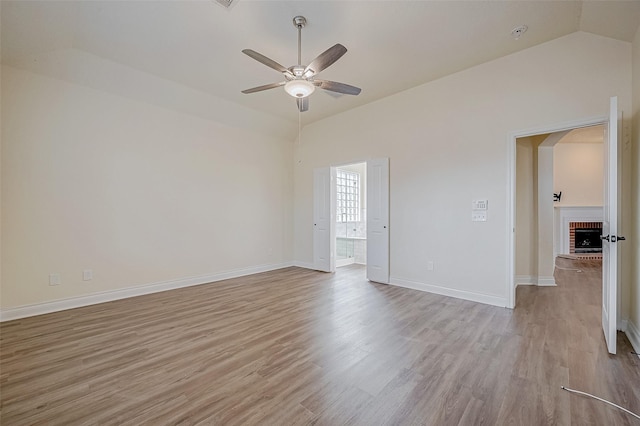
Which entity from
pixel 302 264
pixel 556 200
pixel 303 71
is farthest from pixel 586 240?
pixel 303 71

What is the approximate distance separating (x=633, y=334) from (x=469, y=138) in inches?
105

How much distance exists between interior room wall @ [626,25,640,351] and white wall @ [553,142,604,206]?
5668mm

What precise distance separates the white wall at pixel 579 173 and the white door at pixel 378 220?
19.3ft

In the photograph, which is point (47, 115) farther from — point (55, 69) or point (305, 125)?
point (305, 125)

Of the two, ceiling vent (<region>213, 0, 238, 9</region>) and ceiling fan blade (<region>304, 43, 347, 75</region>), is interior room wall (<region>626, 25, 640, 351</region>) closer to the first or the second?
ceiling fan blade (<region>304, 43, 347, 75</region>)

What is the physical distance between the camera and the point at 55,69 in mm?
3338

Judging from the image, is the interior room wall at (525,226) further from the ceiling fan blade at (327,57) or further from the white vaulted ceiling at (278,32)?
the ceiling fan blade at (327,57)

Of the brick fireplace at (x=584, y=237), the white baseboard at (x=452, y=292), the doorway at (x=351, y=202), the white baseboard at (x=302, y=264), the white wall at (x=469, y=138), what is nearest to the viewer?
the white wall at (x=469, y=138)

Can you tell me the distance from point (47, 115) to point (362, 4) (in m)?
4.01

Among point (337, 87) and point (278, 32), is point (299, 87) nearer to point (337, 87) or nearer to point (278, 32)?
point (337, 87)

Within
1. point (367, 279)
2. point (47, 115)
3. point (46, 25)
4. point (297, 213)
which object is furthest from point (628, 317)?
point (47, 115)

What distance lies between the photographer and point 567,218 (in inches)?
284

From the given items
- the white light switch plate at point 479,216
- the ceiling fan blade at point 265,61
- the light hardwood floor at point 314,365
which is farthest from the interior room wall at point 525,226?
the ceiling fan blade at point 265,61

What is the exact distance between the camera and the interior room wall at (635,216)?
2.50 m
